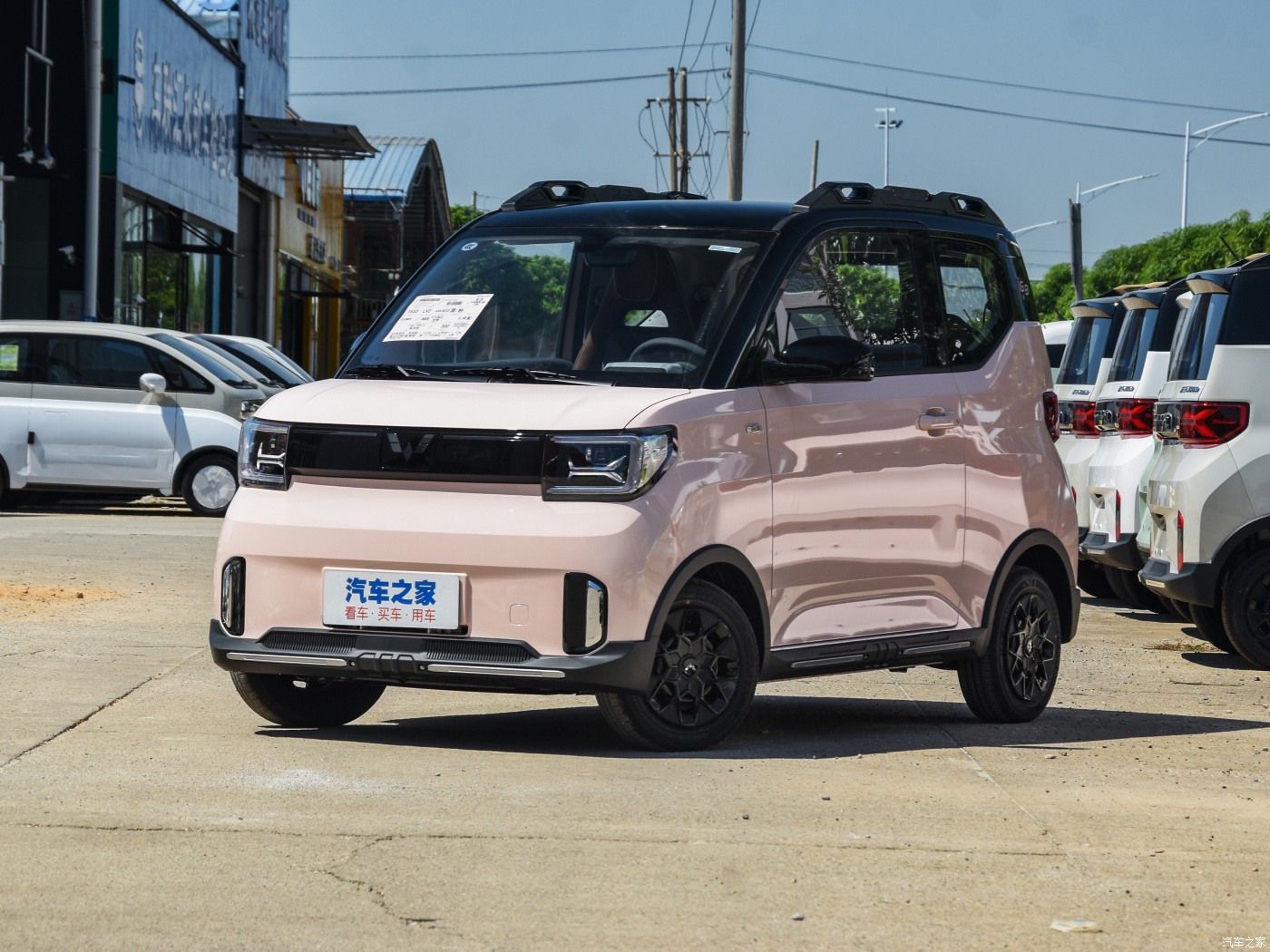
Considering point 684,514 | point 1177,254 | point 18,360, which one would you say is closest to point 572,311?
point 684,514

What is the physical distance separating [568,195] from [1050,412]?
2.21 meters

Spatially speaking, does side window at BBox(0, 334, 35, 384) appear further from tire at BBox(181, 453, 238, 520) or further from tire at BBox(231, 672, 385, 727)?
tire at BBox(231, 672, 385, 727)

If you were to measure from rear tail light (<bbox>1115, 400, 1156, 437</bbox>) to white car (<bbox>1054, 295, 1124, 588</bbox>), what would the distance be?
21.0 inches

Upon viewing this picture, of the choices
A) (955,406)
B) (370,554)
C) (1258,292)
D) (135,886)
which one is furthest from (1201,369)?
(135,886)

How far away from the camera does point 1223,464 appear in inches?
A: 409

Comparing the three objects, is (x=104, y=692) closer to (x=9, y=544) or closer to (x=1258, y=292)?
(x=1258, y=292)

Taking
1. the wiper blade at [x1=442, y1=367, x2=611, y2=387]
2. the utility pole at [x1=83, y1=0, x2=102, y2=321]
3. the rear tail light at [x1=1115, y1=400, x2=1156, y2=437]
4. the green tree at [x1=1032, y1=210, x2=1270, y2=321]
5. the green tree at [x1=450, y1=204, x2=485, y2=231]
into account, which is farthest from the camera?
the green tree at [x1=450, y1=204, x2=485, y2=231]

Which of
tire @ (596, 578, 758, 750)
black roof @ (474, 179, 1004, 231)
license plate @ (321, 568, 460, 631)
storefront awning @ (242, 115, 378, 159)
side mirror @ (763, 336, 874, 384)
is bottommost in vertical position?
tire @ (596, 578, 758, 750)

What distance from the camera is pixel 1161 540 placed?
10898mm

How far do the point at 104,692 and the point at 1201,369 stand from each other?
5712 millimetres

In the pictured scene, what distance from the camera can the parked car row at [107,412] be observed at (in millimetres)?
19891

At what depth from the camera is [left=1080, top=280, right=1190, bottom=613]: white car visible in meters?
12.2

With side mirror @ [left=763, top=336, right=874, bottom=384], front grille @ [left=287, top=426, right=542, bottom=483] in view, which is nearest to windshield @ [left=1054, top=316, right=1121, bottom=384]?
side mirror @ [left=763, top=336, right=874, bottom=384]

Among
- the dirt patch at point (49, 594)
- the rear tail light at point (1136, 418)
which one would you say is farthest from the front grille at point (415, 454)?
the rear tail light at point (1136, 418)
